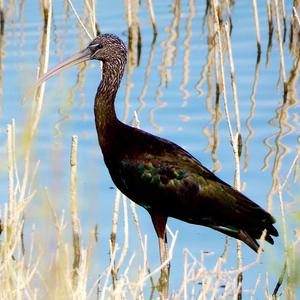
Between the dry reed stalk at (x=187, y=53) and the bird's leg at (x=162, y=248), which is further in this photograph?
the dry reed stalk at (x=187, y=53)

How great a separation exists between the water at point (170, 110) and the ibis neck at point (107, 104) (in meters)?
0.25

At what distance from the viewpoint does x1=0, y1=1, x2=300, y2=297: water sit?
7863 mm

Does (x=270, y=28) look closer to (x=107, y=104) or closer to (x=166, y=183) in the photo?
(x=107, y=104)

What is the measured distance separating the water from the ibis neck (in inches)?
9.7

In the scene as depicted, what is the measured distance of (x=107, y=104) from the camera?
717 centimetres

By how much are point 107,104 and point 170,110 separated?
327 centimetres

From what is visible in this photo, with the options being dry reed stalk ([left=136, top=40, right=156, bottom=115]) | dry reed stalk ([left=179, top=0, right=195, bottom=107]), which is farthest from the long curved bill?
dry reed stalk ([left=179, top=0, right=195, bottom=107])

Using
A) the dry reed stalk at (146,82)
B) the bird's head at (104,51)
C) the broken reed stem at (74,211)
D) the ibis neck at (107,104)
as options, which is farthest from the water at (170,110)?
the bird's head at (104,51)

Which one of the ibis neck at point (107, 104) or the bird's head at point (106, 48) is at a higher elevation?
the bird's head at point (106, 48)

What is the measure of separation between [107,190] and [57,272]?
12.0 ft

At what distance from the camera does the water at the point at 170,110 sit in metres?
7.86

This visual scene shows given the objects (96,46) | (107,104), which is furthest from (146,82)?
(107,104)

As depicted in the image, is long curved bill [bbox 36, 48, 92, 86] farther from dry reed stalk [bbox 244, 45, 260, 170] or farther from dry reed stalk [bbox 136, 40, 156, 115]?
dry reed stalk [bbox 136, 40, 156, 115]

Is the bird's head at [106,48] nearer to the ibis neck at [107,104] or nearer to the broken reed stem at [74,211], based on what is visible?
the ibis neck at [107,104]
